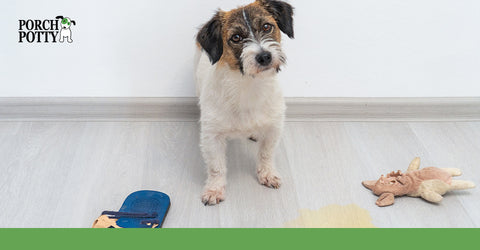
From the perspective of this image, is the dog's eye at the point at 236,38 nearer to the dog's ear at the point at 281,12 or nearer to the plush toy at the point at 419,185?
the dog's ear at the point at 281,12

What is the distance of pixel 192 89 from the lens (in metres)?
2.60

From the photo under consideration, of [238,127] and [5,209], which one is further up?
[238,127]

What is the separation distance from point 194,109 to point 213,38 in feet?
2.87

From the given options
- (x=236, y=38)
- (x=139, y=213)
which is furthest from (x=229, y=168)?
(x=236, y=38)

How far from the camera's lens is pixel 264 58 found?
1714 mm

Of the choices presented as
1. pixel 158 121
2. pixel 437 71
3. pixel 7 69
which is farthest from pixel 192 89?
pixel 437 71

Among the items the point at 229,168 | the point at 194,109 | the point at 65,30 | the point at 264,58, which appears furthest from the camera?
the point at 194,109

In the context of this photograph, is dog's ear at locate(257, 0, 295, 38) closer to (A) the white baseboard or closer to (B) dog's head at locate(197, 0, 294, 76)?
(B) dog's head at locate(197, 0, 294, 76)

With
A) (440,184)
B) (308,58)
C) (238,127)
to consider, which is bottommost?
(440,184)

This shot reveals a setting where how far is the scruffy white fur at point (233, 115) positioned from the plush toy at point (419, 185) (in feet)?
1.45

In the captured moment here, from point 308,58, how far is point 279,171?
24.6 inches

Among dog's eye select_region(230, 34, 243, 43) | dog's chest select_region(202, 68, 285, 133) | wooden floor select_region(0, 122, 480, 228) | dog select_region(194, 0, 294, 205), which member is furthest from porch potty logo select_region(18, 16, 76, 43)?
dog's eye select_region(230, 34, 243, 43)

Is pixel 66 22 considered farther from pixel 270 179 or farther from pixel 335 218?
pixel 335 218

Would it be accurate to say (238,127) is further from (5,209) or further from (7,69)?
(7,69)
